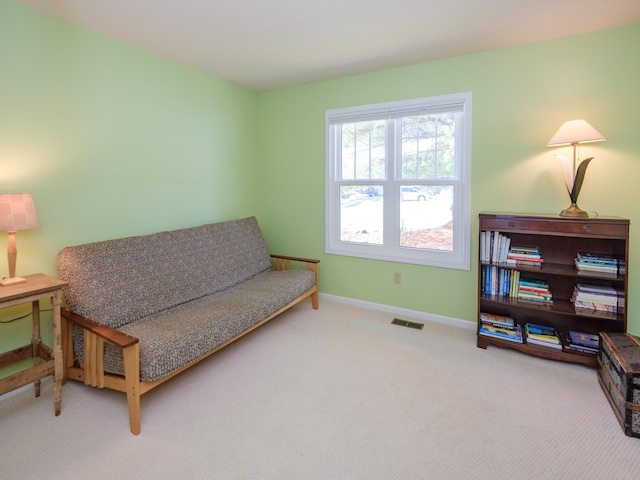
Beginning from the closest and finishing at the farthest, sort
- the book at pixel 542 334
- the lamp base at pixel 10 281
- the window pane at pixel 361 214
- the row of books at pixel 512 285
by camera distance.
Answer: the lamp base at pixel 10 281 < the book at pixel 542 334 < the row of books at pixel 512 285 < the window pane at pixel 361 214

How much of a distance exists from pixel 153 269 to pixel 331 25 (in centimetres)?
222

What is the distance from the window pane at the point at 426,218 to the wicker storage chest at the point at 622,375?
4.42 feet

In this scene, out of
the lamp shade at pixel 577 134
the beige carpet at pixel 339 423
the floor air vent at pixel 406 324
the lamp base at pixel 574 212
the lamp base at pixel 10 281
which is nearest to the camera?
the beige carpet at pixel 339 423

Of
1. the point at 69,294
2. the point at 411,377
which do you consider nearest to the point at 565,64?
the point at 411,377

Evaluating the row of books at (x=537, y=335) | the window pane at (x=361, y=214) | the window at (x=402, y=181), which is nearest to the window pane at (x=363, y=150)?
the window at (x=402, y=181)

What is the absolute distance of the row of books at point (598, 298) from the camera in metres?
2.33

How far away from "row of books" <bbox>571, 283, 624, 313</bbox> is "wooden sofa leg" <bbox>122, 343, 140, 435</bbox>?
292 centimetres

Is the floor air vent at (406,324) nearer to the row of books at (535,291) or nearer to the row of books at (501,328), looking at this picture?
the row of books at (501,328)

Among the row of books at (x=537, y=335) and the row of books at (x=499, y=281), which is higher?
the row of books at (x=499, y=281)

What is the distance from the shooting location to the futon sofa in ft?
6.18

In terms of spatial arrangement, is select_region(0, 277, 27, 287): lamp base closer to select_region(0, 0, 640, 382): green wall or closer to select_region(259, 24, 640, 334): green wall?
select_region(0, 0, 640, 382): green wall

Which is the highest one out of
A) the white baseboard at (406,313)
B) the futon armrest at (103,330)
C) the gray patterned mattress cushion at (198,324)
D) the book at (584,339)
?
the futon armrest at (103,330)

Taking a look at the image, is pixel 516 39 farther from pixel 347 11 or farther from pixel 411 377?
pixel 411 377

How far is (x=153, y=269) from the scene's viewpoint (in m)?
2.57
